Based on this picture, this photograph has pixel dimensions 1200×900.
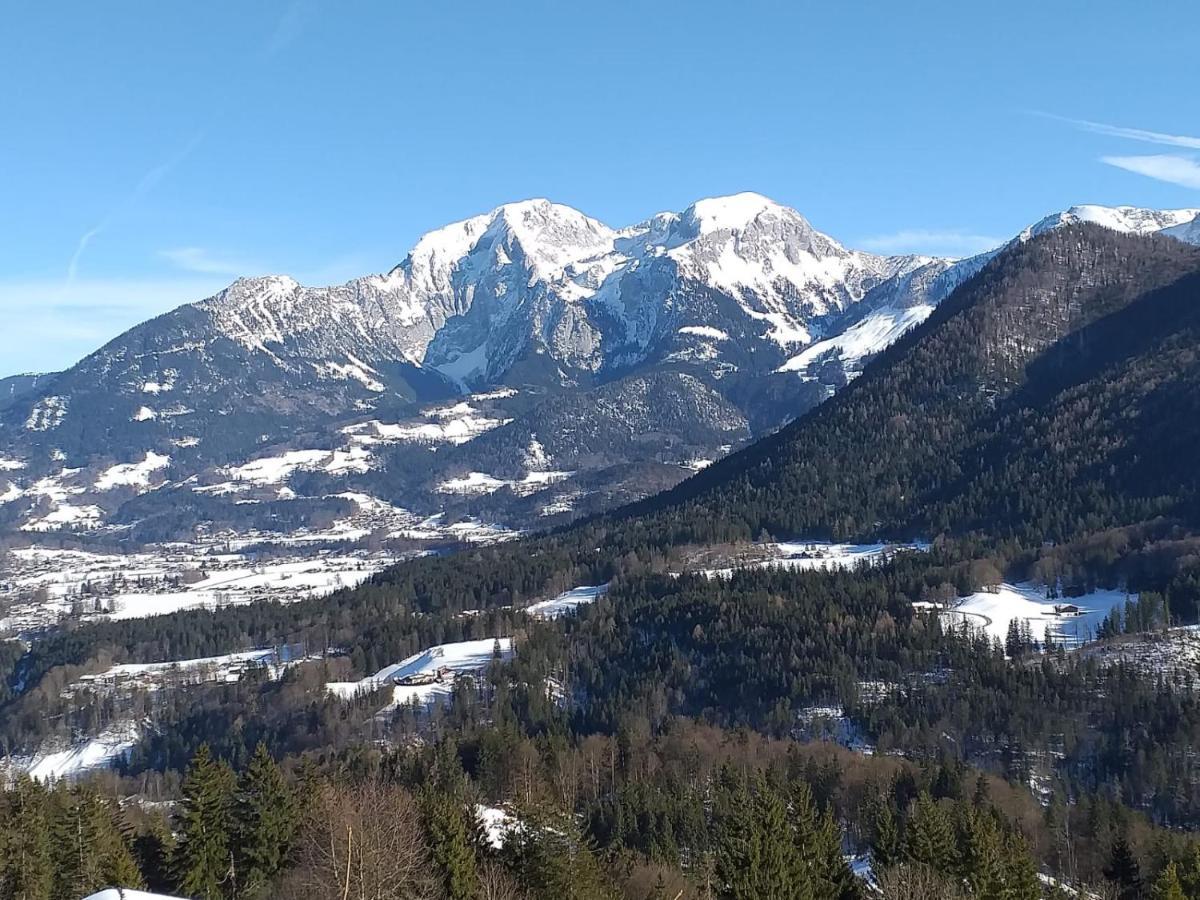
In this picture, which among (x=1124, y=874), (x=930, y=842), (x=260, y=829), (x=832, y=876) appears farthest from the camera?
(x=1124, y=874)

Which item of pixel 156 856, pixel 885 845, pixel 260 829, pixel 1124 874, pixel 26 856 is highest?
pixel 26 856

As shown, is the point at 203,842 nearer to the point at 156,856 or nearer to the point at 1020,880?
the point at 156,856

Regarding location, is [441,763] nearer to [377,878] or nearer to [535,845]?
[535,845]

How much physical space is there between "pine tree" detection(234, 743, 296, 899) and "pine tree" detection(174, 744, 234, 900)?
0.98m

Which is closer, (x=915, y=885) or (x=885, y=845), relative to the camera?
(x=915, y=885)

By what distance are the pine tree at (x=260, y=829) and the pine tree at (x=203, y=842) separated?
3.22ft

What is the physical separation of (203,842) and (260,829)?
3911 mm

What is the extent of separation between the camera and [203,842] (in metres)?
80.0

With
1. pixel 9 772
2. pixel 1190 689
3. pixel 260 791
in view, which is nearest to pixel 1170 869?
pixel 260 791

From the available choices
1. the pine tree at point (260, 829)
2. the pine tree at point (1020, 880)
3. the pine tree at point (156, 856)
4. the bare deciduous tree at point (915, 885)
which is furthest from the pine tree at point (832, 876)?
the pine tree at point (156, 856)

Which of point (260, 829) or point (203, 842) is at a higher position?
point (260, 829)

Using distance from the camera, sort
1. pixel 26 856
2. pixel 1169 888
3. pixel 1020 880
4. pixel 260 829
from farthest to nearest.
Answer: pixel 260 829, pixel 1020 880, pixel 26 856, pixel 1169 888

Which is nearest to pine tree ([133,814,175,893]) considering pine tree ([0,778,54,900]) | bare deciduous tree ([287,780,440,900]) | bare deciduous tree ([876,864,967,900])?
pine tree ([0,778,54,900])

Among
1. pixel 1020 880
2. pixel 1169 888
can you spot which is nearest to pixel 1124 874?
pixel 1169 888
